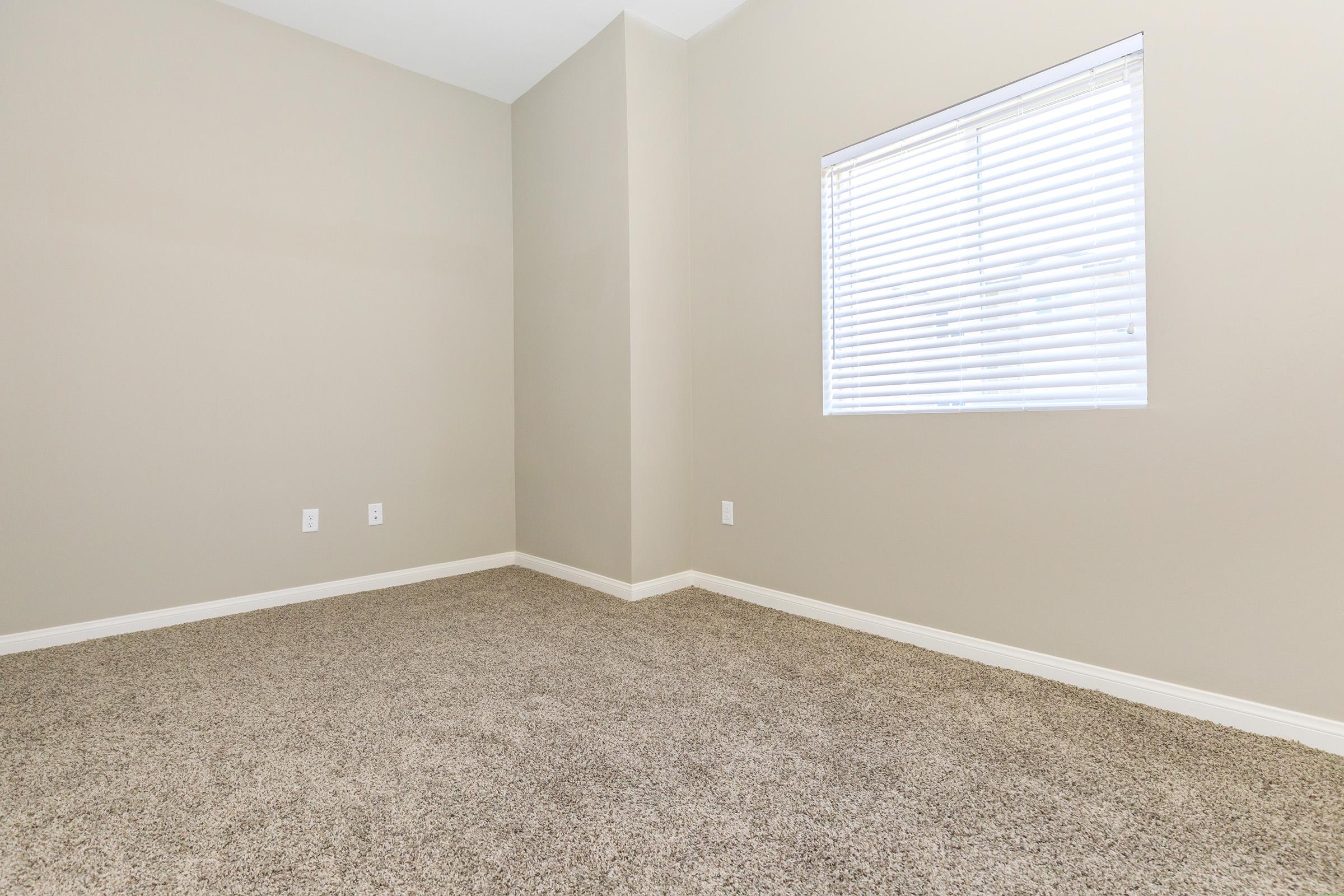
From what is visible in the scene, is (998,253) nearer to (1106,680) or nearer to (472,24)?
(1106,680)

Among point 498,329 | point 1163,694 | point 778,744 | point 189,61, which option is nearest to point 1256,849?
point 1163,694

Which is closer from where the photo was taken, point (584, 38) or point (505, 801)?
point (505, 801)

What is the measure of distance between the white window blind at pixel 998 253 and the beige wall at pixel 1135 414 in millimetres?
63

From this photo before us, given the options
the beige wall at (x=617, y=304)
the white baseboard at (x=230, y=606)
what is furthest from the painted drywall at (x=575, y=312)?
the white baseboard at (x=230, y=606)

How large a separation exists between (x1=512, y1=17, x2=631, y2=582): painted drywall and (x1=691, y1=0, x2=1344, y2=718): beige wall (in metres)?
0.65

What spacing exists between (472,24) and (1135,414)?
3167mm

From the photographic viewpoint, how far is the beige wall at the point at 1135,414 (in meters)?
1.50

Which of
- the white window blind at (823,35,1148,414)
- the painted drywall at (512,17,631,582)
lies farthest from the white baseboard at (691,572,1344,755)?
the painted drywall at (512,17,631,582)

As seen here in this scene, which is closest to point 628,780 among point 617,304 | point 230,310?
point 617,304

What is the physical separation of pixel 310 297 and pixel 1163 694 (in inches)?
142

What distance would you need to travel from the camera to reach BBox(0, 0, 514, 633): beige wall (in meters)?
2.30

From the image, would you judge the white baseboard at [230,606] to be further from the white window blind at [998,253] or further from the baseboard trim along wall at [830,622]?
the white window blind at [998,253]

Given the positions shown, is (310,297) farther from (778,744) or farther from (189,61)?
(778,744)

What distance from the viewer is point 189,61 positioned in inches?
102
